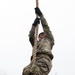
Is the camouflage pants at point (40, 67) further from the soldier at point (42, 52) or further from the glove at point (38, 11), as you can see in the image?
the glove at point (38, 11)

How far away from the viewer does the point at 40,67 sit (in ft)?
23.7

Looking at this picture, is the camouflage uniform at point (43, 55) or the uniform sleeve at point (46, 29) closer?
the camouflage uniform at point (43, 55)

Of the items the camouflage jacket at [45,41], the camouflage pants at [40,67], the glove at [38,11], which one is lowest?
the camouflage pants at [40,67]

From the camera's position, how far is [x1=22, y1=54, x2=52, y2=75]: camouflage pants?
22.8ft

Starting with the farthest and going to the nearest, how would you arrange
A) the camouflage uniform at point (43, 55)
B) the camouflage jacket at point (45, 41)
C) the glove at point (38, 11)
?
the glove at point (38, 11) < the camouflage jacket at point (45, 41) < the camouflage uniform at point (43, 55)

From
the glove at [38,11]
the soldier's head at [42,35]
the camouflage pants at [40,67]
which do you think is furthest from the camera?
the soldier's head at [42,35]

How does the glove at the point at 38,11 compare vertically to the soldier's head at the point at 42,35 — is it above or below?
above

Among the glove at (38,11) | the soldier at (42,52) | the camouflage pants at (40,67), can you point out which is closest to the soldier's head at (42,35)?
the soldier at (42,52)

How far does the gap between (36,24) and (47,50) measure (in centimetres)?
62

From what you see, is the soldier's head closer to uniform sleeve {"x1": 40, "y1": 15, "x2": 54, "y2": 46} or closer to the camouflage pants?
uniform sleeve {"x1": 40, "y1": 15, "x2": 54, "y2": 46}

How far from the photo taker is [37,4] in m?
7.80

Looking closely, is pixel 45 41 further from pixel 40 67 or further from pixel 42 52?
pixel 40 67

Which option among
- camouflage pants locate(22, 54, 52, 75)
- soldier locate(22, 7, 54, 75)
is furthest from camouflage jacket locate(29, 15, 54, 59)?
camouflage pants locate(22, 54, 52, 75)

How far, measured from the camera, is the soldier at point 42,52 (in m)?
7.08
